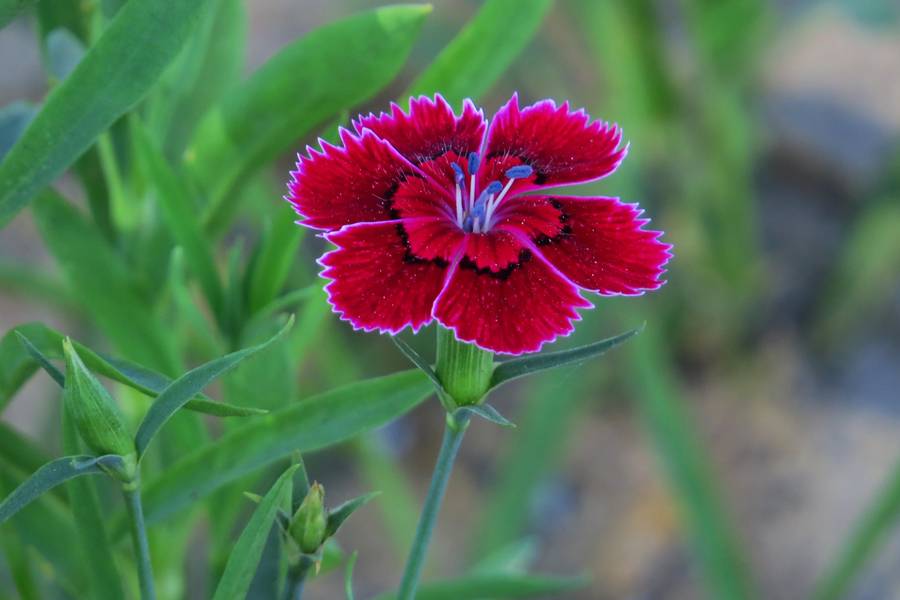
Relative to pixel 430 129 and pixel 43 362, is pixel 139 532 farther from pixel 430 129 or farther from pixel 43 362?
pixel 430 129

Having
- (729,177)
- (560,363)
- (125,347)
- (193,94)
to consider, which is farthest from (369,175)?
(729,177)

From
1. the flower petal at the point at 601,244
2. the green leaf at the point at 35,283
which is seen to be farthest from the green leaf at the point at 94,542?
the green leaf at the point at 35,283

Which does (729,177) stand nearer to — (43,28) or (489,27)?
(489,27)

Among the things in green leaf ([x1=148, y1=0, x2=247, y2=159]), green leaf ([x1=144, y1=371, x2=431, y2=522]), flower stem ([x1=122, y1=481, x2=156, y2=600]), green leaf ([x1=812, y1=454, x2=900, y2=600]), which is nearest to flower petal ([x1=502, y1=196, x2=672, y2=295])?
green leaf ([x1=144, y1=371, x2=431, y2=522])

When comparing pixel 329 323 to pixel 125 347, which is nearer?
pixel 125 347

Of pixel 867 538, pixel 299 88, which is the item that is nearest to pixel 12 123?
pixel 299 88
